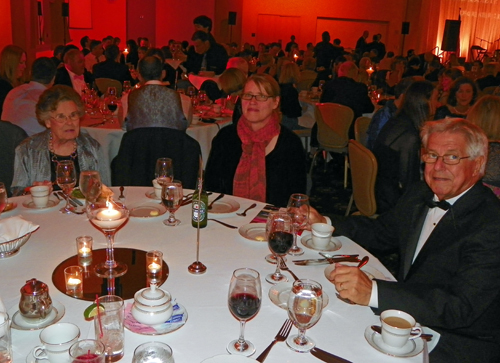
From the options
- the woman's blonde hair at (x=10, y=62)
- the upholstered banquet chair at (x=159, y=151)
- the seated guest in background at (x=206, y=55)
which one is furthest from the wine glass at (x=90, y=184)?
the seated guest in background at (x=206, y=55)

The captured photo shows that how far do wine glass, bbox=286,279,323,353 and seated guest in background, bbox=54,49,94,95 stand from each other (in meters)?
5.81

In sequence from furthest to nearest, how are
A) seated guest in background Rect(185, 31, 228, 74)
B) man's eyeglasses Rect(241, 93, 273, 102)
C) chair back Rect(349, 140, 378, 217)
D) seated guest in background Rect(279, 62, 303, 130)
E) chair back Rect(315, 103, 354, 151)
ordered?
1. seated guest in background Rect(185, 31, 228, 74)
2. seated guest in background Rect(279, 62, 303, 130)
3. chair back Rect(315, 103, 354, 151)
4. chair back Rect(349, 140, 378, 217)
5. man's eyeglasses Rect(241, 93, 273, 102)

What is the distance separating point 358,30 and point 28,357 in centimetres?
1951

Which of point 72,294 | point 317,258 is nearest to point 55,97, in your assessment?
point 72,294

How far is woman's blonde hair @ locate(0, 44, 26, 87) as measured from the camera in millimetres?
5480

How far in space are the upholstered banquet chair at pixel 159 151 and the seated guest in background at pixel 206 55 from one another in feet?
20.0

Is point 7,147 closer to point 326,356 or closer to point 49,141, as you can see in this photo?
point 49,141

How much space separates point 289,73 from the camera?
22.7 ft

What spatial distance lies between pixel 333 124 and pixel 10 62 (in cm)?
360

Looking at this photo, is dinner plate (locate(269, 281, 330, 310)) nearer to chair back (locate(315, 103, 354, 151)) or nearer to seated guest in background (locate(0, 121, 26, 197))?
seated guest in background (locate(0, 121, 26, 197))

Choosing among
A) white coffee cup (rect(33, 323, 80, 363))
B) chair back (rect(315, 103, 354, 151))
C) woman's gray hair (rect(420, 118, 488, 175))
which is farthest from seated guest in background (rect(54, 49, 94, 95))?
white coffee cup (rect(33, 323, 80, 363))

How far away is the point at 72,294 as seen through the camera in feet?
5.67

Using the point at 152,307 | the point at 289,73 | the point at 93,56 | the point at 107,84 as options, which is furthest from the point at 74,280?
the point at 93,56

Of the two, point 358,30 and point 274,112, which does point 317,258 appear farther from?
point 358,30
